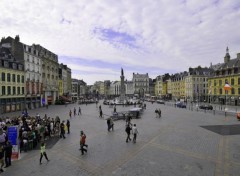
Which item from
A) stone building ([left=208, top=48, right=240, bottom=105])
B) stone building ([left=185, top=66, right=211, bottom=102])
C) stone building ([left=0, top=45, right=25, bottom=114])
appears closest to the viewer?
stone building ([left=0, top=45, right=25, bottom=114])

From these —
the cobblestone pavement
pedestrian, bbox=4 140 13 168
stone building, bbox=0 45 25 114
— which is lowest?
the cobblestone pavement

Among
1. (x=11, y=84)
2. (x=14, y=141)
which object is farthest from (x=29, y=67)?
(x=14, y=141)

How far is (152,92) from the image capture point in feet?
591

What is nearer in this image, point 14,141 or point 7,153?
point 7,153

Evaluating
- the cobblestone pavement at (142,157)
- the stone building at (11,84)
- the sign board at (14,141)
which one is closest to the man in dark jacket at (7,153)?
the cobblestone pavement at (142,157)

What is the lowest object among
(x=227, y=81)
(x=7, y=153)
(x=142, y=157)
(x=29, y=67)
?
(x=142, y=157)

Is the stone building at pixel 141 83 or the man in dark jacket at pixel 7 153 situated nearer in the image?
the man in dark jacket at pixel 7 153

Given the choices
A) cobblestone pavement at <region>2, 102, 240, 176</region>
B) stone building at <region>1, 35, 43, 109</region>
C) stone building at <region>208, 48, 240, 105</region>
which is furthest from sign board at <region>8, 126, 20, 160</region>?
stone building at <region>208, 48, 240, 105</region>

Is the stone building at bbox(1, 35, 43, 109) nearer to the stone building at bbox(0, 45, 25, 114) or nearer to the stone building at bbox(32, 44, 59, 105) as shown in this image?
the stone building at bbox(0, 45, 25, 114)

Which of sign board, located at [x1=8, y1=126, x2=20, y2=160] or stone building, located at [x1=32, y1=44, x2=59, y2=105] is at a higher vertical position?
stone building, located at [x1=32, y1=44, x2=59, y2=105]

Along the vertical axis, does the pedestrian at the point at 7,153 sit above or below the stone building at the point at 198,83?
below

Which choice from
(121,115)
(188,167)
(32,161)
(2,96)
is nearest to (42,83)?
(2,96)

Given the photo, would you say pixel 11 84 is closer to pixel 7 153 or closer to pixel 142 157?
pixel 7 153

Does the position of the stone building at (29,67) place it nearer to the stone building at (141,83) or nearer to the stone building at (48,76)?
the stone building at (48,76)
